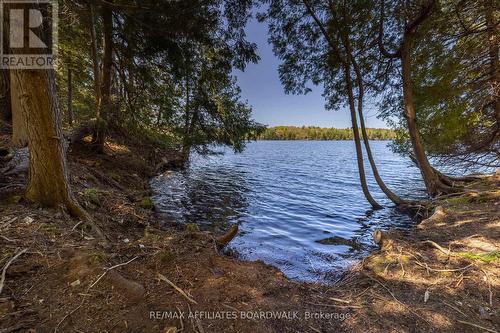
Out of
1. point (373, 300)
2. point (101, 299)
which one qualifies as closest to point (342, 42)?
point (373, 300)

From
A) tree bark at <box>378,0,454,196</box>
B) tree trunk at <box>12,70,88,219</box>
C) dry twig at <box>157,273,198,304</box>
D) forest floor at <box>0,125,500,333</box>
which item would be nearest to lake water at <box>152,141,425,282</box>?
forest floor at <box>0,125,500,333</box>

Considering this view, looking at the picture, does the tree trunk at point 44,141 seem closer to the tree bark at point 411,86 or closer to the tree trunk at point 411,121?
the tree bark at point 411,86

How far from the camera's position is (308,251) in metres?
5.04

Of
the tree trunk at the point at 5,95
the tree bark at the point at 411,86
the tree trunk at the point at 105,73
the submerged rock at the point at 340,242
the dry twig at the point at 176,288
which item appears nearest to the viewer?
the dry twig at the point at 176,288

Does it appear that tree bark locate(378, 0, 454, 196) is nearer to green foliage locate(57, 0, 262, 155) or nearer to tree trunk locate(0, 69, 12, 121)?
green foliage locate(57, 0, 262, 155)

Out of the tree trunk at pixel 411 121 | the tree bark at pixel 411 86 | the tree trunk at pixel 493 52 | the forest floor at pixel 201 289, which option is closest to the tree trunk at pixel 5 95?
the forest floor at pixel 201 289

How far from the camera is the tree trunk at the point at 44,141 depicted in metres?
2.99

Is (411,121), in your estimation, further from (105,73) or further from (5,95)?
(5,95)

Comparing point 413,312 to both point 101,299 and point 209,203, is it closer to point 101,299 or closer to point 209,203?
point 101,299

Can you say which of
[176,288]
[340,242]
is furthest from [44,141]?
[340,242]

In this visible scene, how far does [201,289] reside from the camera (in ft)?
7.35

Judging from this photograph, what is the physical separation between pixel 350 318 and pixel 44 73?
4.38m

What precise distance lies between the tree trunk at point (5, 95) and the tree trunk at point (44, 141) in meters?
5.49

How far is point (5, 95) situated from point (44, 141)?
617 cm
